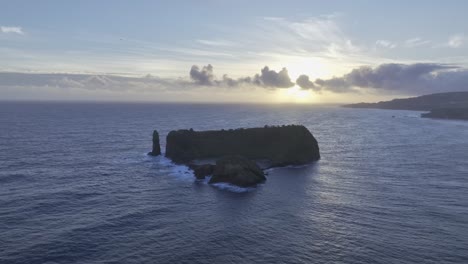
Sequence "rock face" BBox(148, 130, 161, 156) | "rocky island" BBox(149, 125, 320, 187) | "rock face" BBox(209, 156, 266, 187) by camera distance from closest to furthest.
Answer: "rock face" BBox(209, 156, 266, 187)
"rocky island" BBox(149, 125, 320, 187)
"rock face" BBox(148, 130, 161, 156)

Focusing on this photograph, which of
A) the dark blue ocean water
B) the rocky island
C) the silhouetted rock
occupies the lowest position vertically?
the dark blue ocean water

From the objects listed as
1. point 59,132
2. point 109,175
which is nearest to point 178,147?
point 109,175

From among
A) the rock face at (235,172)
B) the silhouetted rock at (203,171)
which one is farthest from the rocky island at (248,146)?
the rock face at (235,172)

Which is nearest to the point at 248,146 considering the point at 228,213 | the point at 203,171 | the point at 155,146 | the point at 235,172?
the point at 203,171

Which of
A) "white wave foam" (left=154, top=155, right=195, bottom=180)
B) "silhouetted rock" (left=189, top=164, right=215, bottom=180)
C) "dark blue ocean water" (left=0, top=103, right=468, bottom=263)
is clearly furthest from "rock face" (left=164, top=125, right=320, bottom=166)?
"silhouetted rock" (left=189, top=164, right=215, bottom=180)

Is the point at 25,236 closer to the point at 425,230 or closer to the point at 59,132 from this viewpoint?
the point at 425,230

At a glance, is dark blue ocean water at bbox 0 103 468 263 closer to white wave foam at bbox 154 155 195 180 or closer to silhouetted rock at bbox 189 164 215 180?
white wave foam at bbox 154 155 195 180

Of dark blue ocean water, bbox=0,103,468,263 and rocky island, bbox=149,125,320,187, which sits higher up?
rocky island, bbox=149,125,320,187
